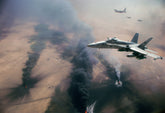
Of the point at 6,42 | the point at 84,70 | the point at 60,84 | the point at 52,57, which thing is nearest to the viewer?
the point at 60,84

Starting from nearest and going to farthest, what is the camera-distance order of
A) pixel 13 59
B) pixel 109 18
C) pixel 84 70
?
pixel 84 70 < pixel 13 59 < pixel 109 18

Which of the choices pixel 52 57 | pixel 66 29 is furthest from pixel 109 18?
pixel 52 57

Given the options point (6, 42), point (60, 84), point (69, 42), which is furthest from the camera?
point (69, 42)

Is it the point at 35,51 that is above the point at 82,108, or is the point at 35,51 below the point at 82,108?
above

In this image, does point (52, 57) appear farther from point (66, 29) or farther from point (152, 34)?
point (152, 34)

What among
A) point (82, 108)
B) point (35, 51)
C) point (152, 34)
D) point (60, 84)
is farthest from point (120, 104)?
point (152, 34)

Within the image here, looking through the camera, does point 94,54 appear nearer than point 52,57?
No

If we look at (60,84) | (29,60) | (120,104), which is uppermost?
(29,60)

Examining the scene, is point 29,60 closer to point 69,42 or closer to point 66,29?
point 69,42

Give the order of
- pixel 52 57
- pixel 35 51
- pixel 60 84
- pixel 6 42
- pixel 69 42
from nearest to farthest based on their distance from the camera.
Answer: pixel 60 84
pixel 52 57
pixel 35 51
pixel 6 42
pixel 69 42
